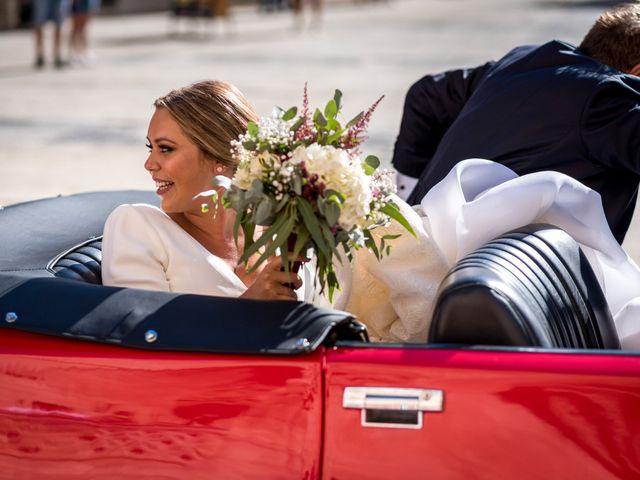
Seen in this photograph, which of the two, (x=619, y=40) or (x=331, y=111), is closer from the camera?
(x=331, y=111)

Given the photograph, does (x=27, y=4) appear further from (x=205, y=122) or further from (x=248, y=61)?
(x=205, y=122)

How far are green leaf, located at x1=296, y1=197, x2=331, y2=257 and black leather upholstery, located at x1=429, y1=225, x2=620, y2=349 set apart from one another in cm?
27

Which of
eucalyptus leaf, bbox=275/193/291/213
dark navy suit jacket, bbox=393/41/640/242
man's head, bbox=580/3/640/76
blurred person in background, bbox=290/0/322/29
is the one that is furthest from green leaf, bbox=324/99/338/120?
blurred person in background, bbox=290/0/322/29

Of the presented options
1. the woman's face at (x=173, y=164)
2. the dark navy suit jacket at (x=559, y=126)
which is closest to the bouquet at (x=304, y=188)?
the woman's face at (x=173, y=164)

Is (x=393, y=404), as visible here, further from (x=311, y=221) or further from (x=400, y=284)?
(x=400, y=284)

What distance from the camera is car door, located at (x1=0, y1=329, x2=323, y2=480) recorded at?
2.23m

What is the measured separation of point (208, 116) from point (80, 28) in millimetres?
12098

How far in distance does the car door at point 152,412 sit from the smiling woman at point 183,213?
1.57 feet

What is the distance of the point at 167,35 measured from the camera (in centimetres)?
1928

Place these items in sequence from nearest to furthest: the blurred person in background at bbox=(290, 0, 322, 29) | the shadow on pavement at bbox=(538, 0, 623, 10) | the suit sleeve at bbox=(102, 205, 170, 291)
Result: 1. the suit sleeve at bbox=(102, 205, 170, 291)
2. the blurred person in background at bbox=(290, 0, 322, 29)
3. the shadow on pavement at bbox=(538, 0, 623, 10)

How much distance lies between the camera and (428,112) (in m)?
4.45

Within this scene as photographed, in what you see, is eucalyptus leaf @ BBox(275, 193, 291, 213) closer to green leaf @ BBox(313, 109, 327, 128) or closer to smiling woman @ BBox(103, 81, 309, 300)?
green leaf @ BBox(313, 109, 327, 128)

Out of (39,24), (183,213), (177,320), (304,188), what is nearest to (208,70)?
(39,24)

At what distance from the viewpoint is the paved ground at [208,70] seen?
8688 mm
